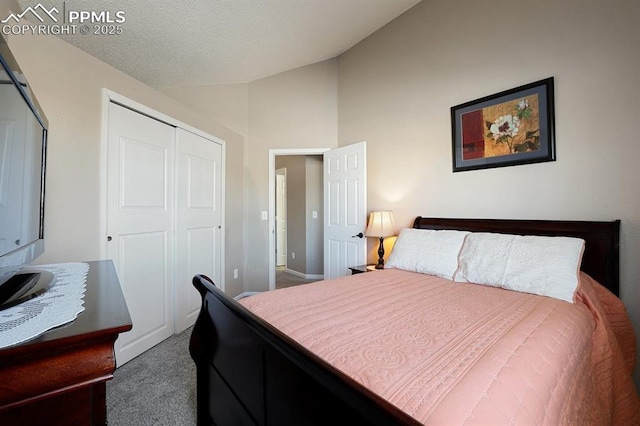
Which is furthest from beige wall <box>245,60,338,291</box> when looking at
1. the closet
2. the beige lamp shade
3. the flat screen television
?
the flat screen television

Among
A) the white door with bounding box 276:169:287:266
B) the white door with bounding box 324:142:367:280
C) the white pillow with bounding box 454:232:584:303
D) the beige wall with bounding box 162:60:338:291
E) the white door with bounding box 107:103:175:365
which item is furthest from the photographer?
the white door with bounding box 276:169:287:266

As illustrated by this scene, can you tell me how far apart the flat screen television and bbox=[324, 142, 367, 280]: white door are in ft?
8.23

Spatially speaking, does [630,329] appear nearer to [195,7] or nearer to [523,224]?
[523,224]

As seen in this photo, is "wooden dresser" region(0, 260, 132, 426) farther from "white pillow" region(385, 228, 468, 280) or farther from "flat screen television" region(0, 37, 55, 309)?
"white pillow" region(385, 228, 468, 280)

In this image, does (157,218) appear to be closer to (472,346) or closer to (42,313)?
(42,313)

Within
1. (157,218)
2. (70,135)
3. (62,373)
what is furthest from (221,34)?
(62,373)

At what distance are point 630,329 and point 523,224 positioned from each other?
0.77m

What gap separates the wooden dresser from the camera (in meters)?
0.52

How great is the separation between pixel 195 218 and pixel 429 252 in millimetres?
2246

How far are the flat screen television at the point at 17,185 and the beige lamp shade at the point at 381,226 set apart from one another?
235cm

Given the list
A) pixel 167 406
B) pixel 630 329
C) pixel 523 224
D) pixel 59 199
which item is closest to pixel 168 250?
pixel 59 199

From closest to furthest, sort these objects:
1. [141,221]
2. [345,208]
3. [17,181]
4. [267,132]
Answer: [17,181] < [141,221] < [345,208] < [267,132]

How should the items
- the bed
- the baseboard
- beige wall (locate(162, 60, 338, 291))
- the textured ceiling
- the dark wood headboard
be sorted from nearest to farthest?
the bed → the dark wood headboard → the textured ceiling → beige wall (locate(162, 60, 338, 291)) → the baseboard
